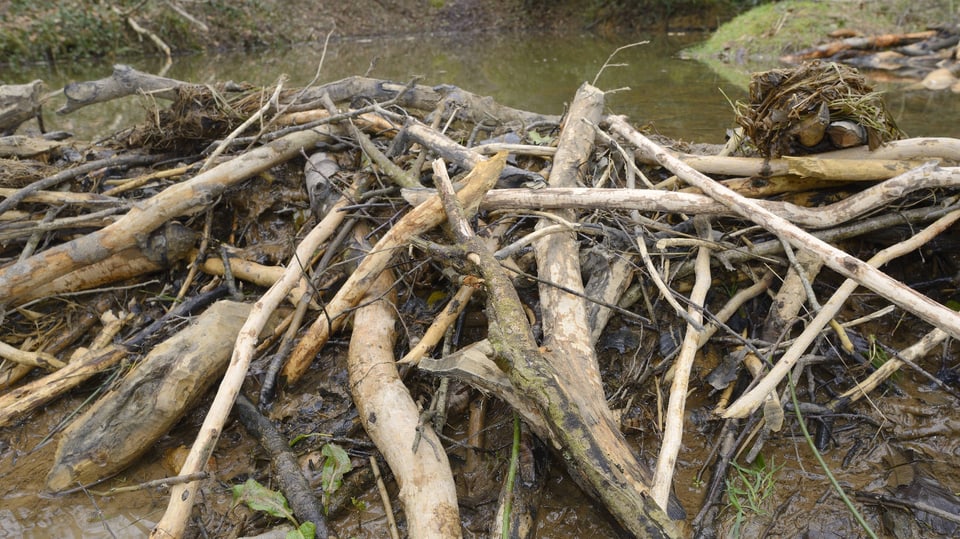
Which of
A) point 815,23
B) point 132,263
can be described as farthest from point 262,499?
point 815,23

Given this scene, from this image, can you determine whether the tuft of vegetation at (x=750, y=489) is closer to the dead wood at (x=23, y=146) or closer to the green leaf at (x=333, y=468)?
the green leaf at (x=333, y=468)

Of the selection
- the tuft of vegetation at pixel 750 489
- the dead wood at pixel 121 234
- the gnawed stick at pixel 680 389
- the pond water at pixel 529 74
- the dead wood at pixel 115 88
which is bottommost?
the pond water at pixel 529 74

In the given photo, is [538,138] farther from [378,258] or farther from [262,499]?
[262,499]

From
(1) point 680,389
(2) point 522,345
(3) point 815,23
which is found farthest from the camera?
(3) point 815,23

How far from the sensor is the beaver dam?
209 centimetres

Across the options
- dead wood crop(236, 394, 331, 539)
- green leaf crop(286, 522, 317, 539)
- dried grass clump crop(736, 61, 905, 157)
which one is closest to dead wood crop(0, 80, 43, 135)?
dead wood crop(236, 394, 331, 539)

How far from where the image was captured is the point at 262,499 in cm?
→ 218

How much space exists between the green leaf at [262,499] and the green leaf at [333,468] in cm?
15

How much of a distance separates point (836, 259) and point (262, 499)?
2259 mm

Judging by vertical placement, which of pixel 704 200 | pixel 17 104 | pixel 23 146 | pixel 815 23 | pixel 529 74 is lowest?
pixel 529 74

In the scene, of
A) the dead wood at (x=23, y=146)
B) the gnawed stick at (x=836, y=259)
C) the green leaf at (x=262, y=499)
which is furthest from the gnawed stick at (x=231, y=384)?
the dead wood at (x=23, y=146)

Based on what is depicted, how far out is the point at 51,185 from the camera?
370 centimetres

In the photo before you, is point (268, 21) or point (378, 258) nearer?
point (378, 258)

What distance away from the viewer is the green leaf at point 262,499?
2143 millimetres
